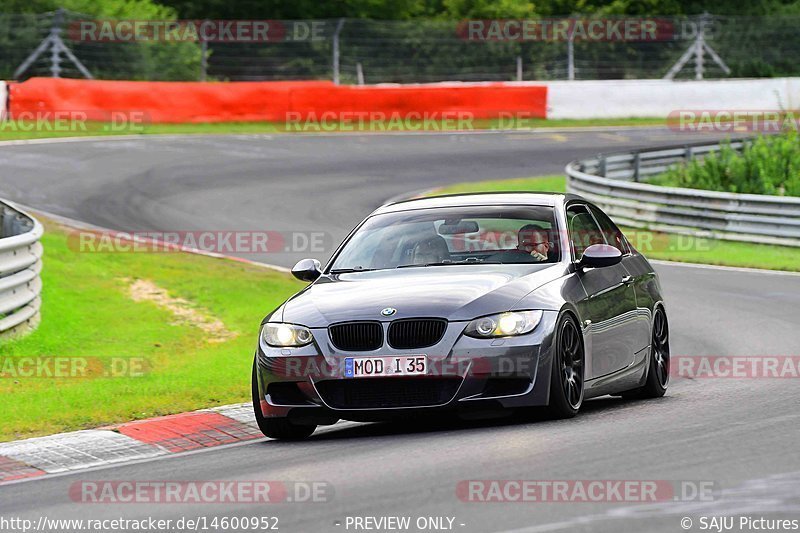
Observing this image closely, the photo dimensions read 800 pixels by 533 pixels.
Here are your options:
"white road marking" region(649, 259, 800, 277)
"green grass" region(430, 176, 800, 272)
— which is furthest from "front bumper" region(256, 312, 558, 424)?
"green grass" region(430, 176, 800, 272)

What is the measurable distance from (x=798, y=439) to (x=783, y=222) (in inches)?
628

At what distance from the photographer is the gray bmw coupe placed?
895cm

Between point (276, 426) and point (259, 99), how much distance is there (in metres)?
30.8

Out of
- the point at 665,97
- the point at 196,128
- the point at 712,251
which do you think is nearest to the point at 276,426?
the point at 712,251

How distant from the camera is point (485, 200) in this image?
1067 cm

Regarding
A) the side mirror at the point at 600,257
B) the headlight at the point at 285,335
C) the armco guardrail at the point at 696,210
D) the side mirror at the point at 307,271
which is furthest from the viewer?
the armco guardrail at the point at 696,210

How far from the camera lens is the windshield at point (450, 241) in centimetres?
1018

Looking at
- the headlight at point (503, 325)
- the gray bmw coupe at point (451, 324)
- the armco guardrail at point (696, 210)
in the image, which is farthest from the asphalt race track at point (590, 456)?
the armco guardrail at point (696, 210)

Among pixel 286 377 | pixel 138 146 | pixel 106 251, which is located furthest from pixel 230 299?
pixel 138 146

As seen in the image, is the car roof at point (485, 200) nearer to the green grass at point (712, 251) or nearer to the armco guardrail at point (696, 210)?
the green grass at point (712, 251)

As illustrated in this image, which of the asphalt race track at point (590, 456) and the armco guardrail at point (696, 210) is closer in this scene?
the asphalt race track at point (590, 456)

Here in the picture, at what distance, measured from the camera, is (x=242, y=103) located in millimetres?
39656

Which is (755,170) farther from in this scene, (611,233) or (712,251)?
(611,233)

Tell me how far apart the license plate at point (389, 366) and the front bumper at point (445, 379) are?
3 cm
